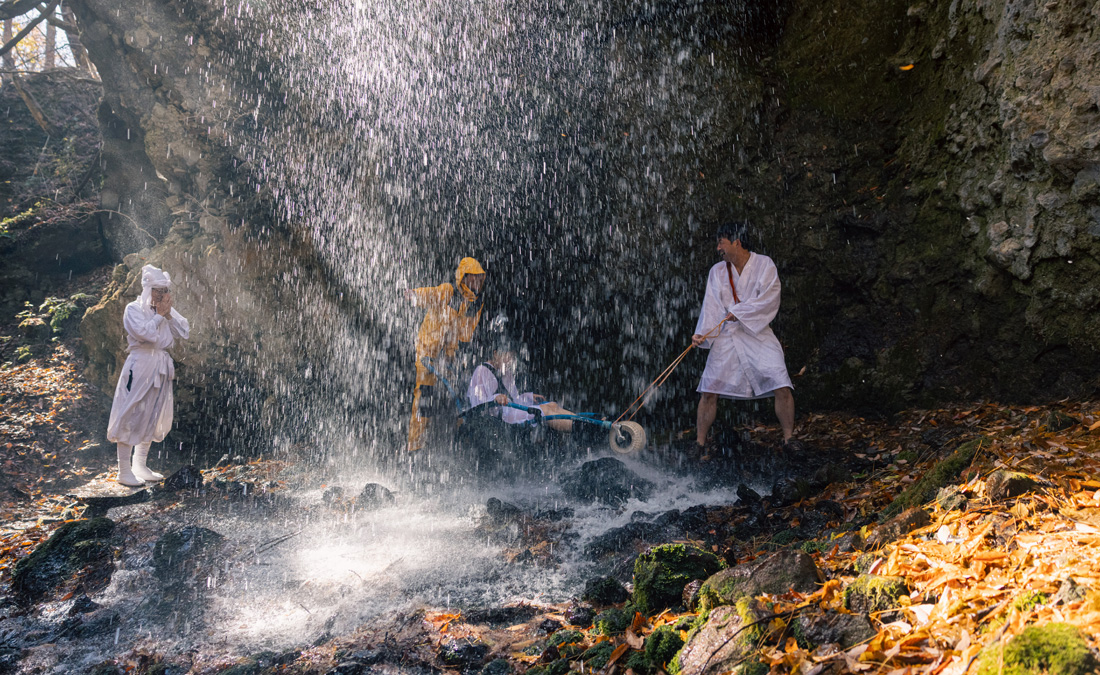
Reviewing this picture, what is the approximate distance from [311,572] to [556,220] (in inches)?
197

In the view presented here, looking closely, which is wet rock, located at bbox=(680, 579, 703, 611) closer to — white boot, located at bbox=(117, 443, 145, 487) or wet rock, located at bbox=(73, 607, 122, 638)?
wet rock, located at bbox=(73, 607, 122, 638)

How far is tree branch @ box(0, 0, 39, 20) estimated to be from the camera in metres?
9.67

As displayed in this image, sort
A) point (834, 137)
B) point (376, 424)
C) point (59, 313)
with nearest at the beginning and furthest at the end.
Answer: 1. point (834, 137)
2. point (376, 424)
3. point (59, 313)

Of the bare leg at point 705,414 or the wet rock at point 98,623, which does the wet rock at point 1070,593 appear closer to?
the bare leg at point 705,414

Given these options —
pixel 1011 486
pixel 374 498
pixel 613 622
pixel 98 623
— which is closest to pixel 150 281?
pixel 374 498

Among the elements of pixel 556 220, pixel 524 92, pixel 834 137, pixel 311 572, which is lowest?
pixel 311 572

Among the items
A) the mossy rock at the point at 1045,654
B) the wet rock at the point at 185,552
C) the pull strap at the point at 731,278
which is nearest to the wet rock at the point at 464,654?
the mossy rock at the point at 1045,654

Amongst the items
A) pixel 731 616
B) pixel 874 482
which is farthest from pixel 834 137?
pixel 731 616

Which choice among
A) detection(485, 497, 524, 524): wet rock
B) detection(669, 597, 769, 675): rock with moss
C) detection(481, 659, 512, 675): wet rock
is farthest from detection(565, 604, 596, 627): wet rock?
detection(485, 497, 524, 524): wet rock

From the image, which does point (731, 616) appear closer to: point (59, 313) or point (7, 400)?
point (7, 400)

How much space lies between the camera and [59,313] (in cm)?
1038

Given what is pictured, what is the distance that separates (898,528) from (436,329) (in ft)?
16.3

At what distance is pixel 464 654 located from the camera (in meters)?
3.32

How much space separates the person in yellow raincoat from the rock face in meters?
1.49
